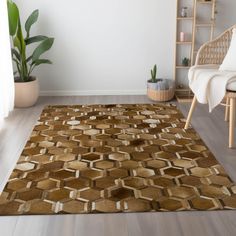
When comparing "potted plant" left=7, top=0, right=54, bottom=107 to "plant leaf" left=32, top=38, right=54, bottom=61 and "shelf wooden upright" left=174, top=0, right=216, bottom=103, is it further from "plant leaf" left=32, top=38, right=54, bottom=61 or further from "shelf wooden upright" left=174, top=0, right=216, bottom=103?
"shelf wooden upright" left=174, top=0, right=216, bottom=103

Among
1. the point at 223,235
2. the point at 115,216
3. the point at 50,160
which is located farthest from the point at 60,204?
the point at 223,235

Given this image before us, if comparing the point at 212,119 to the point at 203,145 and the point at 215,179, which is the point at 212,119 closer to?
the point at 203,145

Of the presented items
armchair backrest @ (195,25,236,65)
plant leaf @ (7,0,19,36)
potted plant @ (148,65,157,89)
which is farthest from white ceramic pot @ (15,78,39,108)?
armchair backrest @ (195,25,236,65)

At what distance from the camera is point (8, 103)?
10.7 ft

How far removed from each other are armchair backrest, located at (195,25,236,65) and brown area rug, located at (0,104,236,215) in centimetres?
55

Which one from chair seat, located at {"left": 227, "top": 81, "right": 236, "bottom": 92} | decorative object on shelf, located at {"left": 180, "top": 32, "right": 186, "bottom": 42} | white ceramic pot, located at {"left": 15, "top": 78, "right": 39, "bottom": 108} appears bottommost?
white ceramic pot, located at {"left": 15, "top": 78, "right": 39, "bottom": 108}

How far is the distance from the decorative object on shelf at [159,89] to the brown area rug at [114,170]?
463 mm

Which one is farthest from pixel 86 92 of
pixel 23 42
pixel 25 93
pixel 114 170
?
pixel 114 170

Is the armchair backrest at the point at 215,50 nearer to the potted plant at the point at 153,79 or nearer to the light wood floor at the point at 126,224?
the potted plant at the point at 153,79

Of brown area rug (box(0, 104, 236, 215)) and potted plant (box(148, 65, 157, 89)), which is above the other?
potted plant (box(148, 65, 157, 89))

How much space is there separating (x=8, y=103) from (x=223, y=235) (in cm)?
224

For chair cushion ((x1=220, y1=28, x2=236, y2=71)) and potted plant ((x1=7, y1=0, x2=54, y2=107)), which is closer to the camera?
chair cushion ((x1=220, y1=28, x2=236, y2=71))

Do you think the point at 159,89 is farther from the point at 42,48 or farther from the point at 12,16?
the point at 12,16

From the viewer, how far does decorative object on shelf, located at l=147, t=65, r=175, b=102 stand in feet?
12.1
